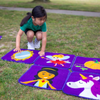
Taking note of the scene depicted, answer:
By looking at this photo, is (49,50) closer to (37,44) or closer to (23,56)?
(37,44)

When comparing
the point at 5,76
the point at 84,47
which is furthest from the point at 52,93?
the point at 84,47

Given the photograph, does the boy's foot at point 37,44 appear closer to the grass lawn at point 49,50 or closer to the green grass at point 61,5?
the grass lawn at point 49,50

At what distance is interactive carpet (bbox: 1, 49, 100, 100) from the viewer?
1507mm

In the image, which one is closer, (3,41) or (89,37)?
(3,41)

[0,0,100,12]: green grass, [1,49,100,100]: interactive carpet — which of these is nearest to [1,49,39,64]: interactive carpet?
[1,49,100,100]: interactive carpet

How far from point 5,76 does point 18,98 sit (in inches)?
17.5

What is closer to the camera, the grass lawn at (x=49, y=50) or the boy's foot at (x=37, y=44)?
the grass lawn at (x=49, y=50)

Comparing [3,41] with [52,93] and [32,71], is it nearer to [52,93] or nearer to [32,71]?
[32,71]

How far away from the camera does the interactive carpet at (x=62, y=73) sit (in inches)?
59.3

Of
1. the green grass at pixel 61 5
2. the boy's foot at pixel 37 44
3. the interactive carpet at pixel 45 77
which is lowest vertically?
the interactive carpet at pixel 45 77

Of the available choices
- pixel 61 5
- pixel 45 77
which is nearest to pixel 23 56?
pixel 45 77

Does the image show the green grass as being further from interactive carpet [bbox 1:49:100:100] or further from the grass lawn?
interactive carpet [bbox 1:49:100:100]

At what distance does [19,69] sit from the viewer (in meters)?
1.91

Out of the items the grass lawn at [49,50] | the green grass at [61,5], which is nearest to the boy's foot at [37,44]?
the grass lawn at [49,50]
